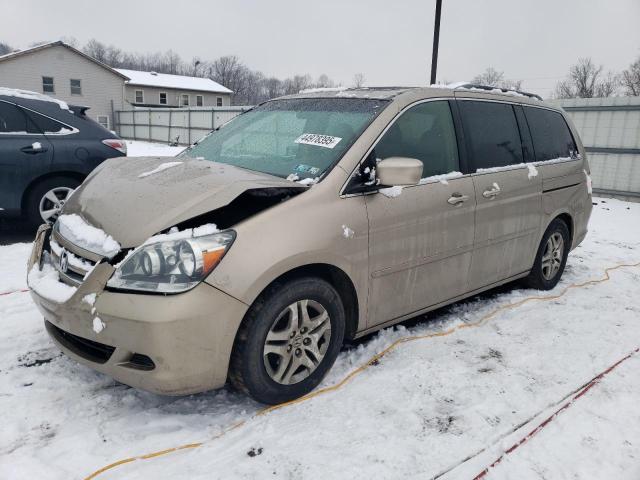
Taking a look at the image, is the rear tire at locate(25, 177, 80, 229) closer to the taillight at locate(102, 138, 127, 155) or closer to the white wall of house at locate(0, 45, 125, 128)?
the taillight at locate(102, 138, 127, 155)

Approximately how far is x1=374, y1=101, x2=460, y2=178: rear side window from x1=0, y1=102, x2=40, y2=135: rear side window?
4757 millimetres

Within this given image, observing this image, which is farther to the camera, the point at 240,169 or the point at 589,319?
the point at 589,319

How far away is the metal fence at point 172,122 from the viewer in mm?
23442

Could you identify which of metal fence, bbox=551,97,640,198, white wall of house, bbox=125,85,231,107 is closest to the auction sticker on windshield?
metal fence, bbox=551,97,640,198

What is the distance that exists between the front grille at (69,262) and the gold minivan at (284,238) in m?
0.01

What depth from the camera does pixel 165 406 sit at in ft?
8.95

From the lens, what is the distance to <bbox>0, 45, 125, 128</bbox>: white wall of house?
32156mm

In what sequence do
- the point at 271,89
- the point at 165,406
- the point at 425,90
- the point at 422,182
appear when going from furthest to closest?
the point at 271,89, the point at 425,90, the point at 422,182, the point at 165,406

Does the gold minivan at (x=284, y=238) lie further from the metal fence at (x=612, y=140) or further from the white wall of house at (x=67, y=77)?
the white wall of house at (x=67, y=77)

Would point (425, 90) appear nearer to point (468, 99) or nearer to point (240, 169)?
point (468, 99)

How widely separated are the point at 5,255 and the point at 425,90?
4.54 metres

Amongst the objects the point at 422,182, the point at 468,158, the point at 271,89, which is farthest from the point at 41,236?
the point at 271,89

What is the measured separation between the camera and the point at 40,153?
19.0 feet

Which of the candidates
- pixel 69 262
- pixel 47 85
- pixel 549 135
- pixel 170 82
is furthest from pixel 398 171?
pixel 170 82
